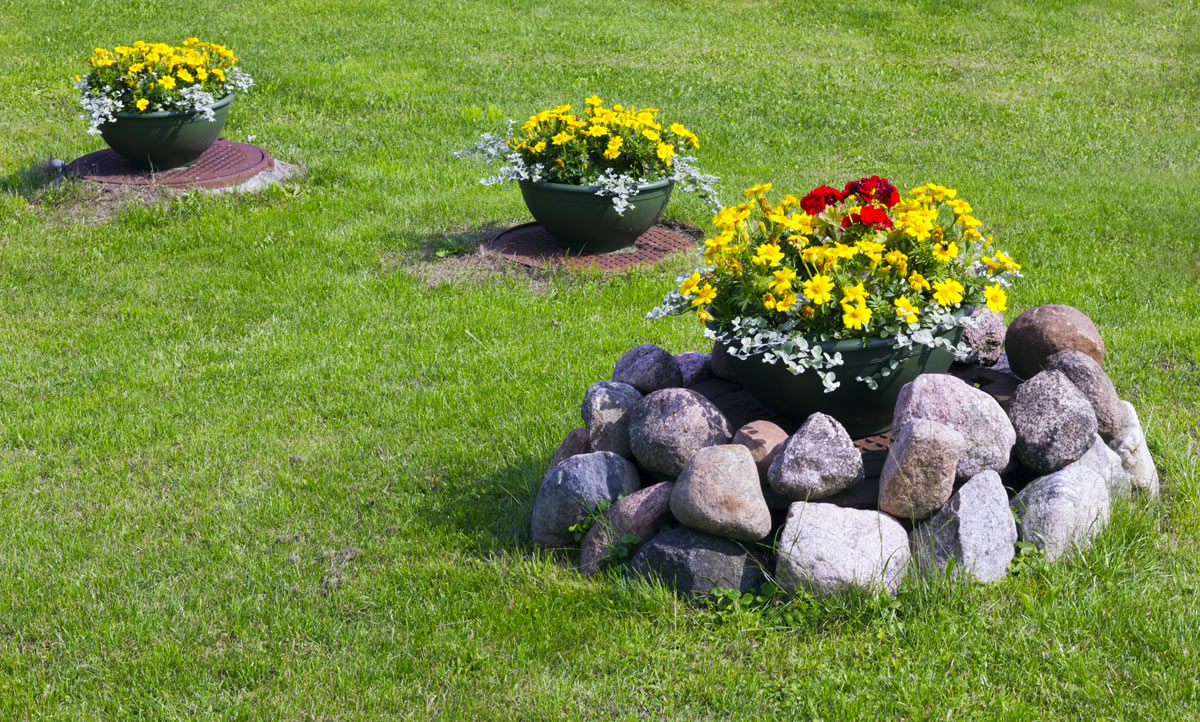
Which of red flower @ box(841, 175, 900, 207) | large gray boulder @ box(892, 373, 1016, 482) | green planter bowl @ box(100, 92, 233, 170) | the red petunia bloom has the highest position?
red flower @ box(841, 175, 900, 207)

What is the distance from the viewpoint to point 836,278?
→ 3.56 metres

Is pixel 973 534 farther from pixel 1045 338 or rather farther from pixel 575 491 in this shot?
pixel 575 491

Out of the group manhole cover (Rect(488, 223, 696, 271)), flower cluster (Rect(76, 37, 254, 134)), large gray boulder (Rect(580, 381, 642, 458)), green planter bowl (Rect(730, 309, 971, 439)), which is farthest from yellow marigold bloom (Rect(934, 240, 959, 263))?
flower cluster (Rect(76, 37, 254, 134))

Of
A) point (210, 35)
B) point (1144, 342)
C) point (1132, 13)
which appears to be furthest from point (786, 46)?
point (1144, 342)

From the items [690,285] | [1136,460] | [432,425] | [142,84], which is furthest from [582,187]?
[142,84]

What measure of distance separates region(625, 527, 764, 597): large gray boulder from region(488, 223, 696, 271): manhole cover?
10.3ft

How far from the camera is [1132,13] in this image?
49.0 feet

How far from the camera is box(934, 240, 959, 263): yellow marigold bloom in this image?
3.58 m

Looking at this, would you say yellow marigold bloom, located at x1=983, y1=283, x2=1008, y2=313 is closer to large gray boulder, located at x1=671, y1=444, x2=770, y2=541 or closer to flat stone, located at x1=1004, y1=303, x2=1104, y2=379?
flat stone, located at x1=1004, y1=303, x2=1104, y2=379

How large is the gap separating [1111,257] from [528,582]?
4.92 meters

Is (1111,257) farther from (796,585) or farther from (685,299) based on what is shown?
(796,585)

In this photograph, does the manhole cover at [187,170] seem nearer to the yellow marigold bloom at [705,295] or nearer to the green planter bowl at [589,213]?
the green planter bowl at [589,213]

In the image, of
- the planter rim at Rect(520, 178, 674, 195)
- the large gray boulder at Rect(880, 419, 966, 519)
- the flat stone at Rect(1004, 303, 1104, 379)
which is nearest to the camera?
the large gray boulder at Rect(880, 419, 966, 519)

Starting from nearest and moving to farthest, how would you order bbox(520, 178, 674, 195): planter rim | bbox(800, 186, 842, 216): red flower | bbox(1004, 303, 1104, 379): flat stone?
1. bbox(800, 186, 842, 216): red flower
2. bbox(1004, 303, 1104, 379): flat stone
3. bbox(520, 178, 674, 195): planter rim
